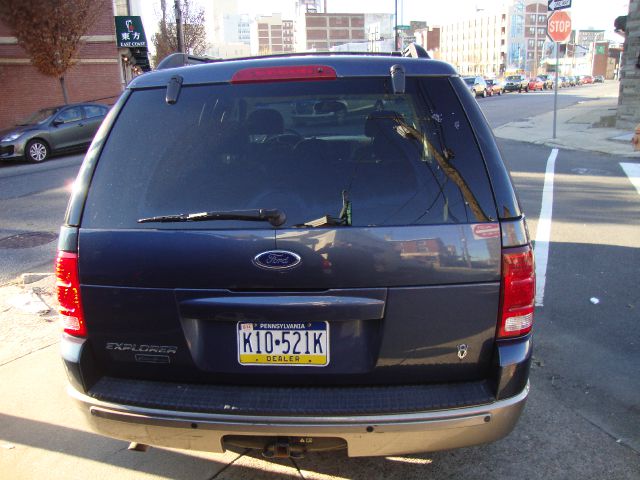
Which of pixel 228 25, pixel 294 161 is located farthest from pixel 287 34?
pixel 294 161

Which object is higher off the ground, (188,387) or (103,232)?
(103,232)

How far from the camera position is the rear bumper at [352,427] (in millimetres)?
2217

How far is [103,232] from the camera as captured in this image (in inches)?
93.1

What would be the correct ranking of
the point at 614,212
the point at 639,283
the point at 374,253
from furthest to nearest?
the point at 614,212, the point at 639,283, the point at 374,253

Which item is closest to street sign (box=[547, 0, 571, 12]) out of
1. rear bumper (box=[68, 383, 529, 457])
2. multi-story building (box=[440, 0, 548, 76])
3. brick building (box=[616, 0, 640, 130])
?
brick building (box=[616, 0, 640, 130])

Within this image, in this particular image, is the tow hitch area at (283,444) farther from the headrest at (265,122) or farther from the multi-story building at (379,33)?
the multi-story building at (379,33)

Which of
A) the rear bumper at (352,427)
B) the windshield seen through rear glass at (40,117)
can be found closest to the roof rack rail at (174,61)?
the rear bumper at (352,427)

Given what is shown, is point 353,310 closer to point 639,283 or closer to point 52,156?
point 639,283

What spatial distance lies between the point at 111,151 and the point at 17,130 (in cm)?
1532

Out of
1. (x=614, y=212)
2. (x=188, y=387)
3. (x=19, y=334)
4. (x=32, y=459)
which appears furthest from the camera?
(x=614, y=212)

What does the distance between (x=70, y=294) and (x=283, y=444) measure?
43.6 inches

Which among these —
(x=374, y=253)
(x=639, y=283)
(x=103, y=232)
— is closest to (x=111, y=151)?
(x=103, y=232)

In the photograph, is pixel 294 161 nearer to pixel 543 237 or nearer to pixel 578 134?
pixel 543 237

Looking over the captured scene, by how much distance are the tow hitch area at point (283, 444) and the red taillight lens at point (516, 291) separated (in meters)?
0.84
